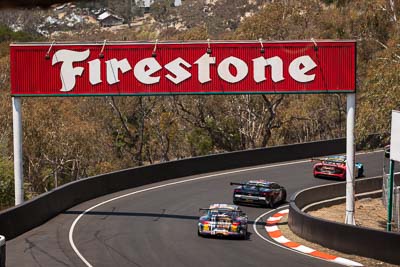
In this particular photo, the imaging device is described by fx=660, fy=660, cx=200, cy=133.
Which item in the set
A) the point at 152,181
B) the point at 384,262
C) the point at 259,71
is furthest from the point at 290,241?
the point at 152,181

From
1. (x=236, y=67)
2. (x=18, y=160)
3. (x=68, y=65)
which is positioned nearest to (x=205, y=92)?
(x=236, y=67)

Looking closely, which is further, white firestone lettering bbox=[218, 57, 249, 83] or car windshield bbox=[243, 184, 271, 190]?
car windshield bbox=[243, 184, 271, 190]

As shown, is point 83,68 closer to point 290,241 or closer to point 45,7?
point 290,241

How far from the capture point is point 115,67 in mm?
24047

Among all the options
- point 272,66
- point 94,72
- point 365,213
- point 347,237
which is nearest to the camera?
point 347,237

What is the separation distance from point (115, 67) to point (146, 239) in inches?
264

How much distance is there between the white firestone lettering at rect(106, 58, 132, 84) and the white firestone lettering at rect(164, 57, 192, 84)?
57.3 inches

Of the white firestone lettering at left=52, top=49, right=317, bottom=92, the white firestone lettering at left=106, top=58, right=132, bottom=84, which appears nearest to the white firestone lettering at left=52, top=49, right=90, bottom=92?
the white firestone lettering at left=52, top=49, right=317, bottom=92

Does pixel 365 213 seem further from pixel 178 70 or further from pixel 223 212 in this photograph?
Answer: pixel 178 70

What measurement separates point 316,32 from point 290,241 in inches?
2080

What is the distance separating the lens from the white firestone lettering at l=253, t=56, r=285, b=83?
2388 cm

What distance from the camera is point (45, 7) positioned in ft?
4.84

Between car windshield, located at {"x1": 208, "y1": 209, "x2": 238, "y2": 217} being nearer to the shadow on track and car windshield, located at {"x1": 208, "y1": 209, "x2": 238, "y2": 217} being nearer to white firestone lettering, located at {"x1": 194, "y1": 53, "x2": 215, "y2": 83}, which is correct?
the shadow on track

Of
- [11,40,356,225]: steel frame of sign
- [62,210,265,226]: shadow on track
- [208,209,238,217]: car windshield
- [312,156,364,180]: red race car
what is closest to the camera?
[208,209,238,217]: car windshield
